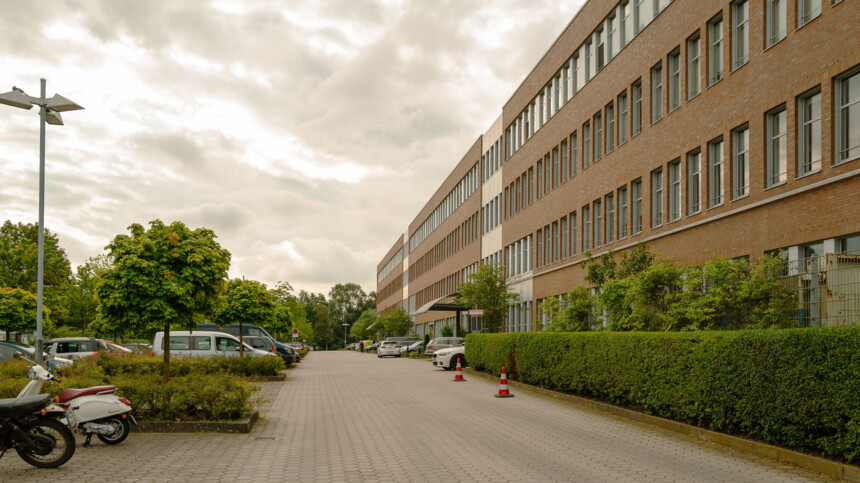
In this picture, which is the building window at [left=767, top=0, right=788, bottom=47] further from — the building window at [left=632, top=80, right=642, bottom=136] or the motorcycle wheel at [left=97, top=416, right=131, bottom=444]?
the motorcycle wheel at [left=97, top=416, right=131, bottom=444]

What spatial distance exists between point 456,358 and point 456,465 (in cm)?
2627

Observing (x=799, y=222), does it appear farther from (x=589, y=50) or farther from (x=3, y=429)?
(x=589, y=50)

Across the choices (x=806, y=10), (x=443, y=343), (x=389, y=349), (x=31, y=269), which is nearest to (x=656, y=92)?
(x=806, y=10)

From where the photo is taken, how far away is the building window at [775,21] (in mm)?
18875

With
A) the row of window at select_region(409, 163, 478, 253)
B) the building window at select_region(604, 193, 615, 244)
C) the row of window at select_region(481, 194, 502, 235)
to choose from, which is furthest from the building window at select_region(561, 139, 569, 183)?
the row of window at select_region(409, 163, 478, 253)

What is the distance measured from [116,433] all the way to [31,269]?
2140 inches

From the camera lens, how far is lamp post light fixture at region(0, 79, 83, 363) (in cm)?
1581

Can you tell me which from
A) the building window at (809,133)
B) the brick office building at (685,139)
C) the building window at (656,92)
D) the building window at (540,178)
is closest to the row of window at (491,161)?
the brick office building at (685,139)

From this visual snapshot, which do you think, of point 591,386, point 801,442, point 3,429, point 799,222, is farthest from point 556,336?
point 3,429

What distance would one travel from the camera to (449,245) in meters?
70.2

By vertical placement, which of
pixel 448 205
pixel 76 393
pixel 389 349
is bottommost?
pixel 389 349

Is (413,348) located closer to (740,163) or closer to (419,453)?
(740,163)

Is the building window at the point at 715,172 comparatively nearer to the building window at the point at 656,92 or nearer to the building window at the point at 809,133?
the building window at the point at 809,133

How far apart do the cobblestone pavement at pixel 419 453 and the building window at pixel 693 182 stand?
9.33 meters
